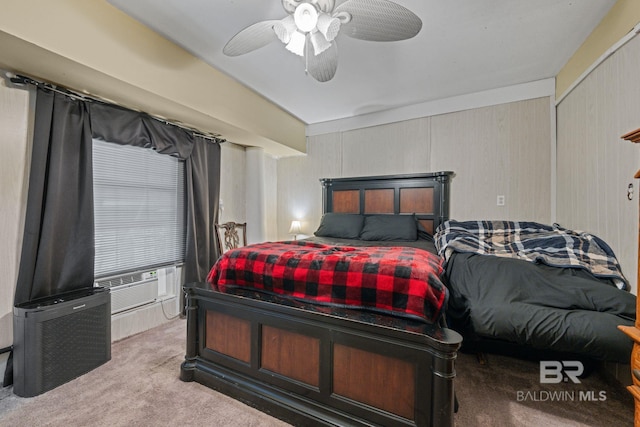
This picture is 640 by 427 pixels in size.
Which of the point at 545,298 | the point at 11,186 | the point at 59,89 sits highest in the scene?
the point at 59,89

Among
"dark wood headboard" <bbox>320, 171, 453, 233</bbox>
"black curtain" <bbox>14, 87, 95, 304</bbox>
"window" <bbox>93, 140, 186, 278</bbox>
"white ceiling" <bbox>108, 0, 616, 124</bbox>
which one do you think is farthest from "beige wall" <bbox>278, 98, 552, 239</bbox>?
"black curtain" <bbox>14, 87, 95, 304</bbox>

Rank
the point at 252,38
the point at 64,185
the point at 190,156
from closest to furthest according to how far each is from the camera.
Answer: the point at 252,38
the point at 64,185
the point at 190,156

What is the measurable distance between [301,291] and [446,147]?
2.78m

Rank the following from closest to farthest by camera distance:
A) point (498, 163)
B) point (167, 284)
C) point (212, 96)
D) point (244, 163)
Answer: point (212, 96), point (167, 284), point (498, 163), point (244, 163)

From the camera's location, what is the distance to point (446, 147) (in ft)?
11.1

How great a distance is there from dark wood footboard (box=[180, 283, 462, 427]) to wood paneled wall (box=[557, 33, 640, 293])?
149 centimetres

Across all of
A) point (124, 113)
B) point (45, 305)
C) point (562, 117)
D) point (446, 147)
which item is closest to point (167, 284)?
point (45, 305)

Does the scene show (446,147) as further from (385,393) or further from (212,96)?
(385,393)

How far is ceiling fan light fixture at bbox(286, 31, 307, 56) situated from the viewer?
1.59m

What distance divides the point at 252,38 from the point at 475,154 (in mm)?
2790

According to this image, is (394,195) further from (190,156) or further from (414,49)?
(190,156)

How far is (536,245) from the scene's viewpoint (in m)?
2.22

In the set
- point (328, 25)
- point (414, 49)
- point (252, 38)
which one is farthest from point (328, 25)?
point (414, 49)

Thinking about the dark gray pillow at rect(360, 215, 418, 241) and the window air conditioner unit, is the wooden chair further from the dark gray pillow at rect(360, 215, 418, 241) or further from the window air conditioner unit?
the dark gray pillow at rect(360, 215, 418, 241)
